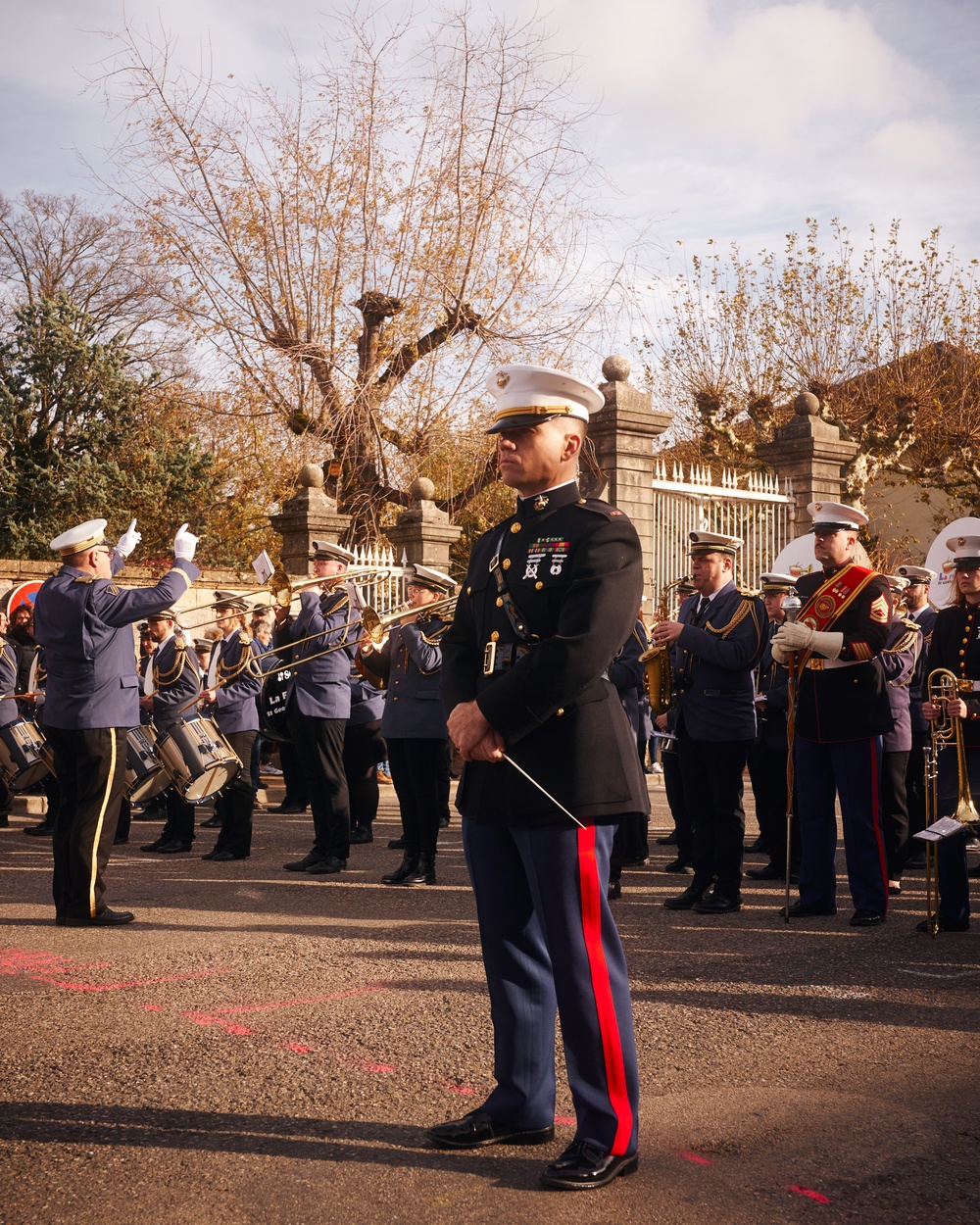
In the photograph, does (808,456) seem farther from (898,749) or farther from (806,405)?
(898,749)

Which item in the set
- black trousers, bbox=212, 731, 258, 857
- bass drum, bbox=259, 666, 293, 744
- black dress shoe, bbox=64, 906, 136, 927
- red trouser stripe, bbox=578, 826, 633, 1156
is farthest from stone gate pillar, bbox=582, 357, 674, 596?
red trouser stripe, bbox=578, 826, 633, 1156

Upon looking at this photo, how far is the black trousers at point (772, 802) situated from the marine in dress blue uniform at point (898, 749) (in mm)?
628

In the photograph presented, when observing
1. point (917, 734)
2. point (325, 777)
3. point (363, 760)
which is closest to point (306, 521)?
point (363, 760)

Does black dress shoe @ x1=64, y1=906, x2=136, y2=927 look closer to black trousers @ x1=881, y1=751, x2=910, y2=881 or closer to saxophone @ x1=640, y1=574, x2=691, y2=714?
saxophone @ x1=640, y1=574, x2=691, y2=714

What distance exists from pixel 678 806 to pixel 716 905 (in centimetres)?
240

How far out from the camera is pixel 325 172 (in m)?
20.0

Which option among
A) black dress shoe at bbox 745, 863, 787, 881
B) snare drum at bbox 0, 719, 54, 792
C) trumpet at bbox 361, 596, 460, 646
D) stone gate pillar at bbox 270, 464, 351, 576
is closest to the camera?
trumpet at bbox 361, 596, 460, 646

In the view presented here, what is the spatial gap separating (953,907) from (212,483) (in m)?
22.9

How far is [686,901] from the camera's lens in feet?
24.2

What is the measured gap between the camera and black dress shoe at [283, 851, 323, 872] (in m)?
8.74

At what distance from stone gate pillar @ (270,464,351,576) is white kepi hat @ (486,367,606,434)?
13161 millimetres

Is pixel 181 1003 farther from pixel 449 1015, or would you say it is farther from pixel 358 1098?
pixel 358 1098

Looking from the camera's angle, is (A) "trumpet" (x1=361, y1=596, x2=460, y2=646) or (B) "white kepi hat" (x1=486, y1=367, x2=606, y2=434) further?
(A) "trumpet" (x1=361, y1=596, x2=460, y2=646)

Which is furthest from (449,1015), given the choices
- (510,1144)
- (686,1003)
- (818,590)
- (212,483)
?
(212,483)
